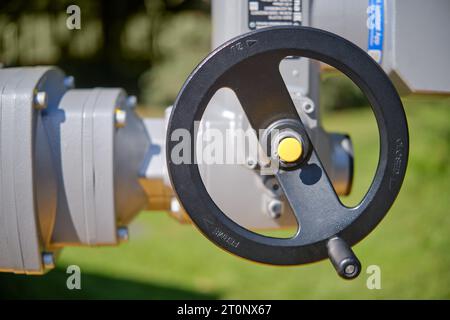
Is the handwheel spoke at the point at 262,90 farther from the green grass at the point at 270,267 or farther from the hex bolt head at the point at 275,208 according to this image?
the green grass at the point at 270,267

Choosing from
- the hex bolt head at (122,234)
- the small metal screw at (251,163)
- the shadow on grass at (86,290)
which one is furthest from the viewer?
the shadow on grass at (86,290)

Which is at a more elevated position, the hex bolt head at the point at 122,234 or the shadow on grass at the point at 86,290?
the hex bolt head at the point at 122,234

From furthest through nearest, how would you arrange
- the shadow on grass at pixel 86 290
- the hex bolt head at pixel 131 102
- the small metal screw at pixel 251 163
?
the shadow on grass at pixel 86 290
the hex bolt head at pixel 131 102
the small metal screw at pixel 251 163

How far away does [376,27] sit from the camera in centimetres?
115

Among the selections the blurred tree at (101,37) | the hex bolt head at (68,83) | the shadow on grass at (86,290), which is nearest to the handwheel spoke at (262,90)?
the hex bolt head at (68,83)

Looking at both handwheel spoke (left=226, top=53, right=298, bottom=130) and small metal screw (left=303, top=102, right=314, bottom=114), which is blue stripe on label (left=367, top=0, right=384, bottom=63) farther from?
handwheel spoke (left=226, top=53, right=298, bottom=130)

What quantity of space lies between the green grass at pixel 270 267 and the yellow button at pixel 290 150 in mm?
1716

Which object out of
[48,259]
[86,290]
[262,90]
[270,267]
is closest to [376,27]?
[262,90]

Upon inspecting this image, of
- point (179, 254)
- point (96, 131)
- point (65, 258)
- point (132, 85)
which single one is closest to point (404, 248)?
point (179, 254)

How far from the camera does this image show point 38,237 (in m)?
1.12

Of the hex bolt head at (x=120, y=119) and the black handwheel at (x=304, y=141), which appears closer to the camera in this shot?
the black handwheel at (x=304, y=141)

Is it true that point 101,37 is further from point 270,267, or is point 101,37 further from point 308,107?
point 308,107

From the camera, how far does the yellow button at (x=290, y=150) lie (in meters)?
0.97

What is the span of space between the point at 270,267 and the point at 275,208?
1.73 meters
